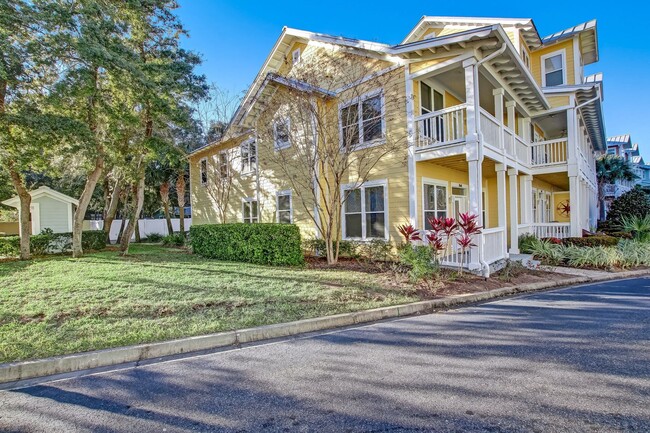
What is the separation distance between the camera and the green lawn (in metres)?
4.64

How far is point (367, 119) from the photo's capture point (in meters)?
11.0

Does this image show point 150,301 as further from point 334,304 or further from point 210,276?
point 334,304

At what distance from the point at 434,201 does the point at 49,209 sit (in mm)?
21260

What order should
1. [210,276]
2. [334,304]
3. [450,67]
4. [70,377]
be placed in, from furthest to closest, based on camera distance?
[450,67]
[210,276]
[334,304]
[70,377]

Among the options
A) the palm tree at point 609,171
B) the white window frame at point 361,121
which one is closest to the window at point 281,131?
the white window frame at point 361,121

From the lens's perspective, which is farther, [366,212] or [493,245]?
[366,212]

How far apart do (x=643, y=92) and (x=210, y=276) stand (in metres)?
34.4

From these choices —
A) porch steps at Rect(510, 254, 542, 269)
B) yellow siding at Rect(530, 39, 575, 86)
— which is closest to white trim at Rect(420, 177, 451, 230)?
porch steps at Rect(510, 254, 542, 269)

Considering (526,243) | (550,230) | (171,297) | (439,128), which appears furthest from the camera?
(550,230)

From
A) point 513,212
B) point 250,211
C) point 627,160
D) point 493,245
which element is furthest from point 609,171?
point 250,211

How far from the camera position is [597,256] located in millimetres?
10648

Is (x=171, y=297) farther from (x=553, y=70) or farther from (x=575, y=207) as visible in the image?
(x=553, y=70)

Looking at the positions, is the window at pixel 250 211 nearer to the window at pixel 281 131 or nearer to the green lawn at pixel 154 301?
the window at pixel 281 131

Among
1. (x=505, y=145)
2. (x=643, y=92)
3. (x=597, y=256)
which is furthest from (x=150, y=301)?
(x=643, y=92)
